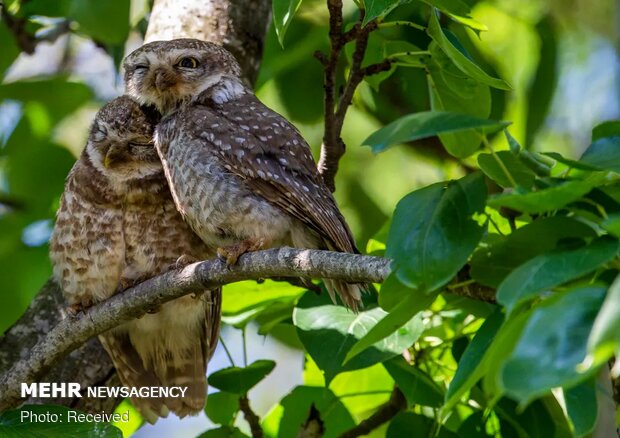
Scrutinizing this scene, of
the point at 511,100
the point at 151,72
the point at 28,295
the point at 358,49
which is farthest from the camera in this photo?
the point at 511,100

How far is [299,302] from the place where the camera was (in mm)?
2934

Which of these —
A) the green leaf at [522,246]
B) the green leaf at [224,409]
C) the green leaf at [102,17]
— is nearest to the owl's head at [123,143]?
the green leaf at [102,17]

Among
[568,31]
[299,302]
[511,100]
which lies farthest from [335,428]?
[568,31]

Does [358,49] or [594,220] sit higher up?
[358,49]

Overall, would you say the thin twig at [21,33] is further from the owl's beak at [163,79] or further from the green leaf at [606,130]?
the green leaf at [606,130]

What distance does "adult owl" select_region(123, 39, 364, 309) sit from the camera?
2.95m

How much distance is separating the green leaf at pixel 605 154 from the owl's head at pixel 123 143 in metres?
1.87

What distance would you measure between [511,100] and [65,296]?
243cm

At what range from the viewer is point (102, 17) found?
12.0ft

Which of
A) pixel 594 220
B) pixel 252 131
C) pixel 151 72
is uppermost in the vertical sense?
pixel 151 72

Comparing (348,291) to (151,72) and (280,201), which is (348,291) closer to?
(280,201)

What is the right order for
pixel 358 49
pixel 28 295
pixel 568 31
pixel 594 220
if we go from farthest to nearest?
pixel 568 31
pixel 28 295
pixel 358 49
pixel 594 220

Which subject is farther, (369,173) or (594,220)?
(369,173)

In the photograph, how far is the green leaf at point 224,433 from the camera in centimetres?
306
